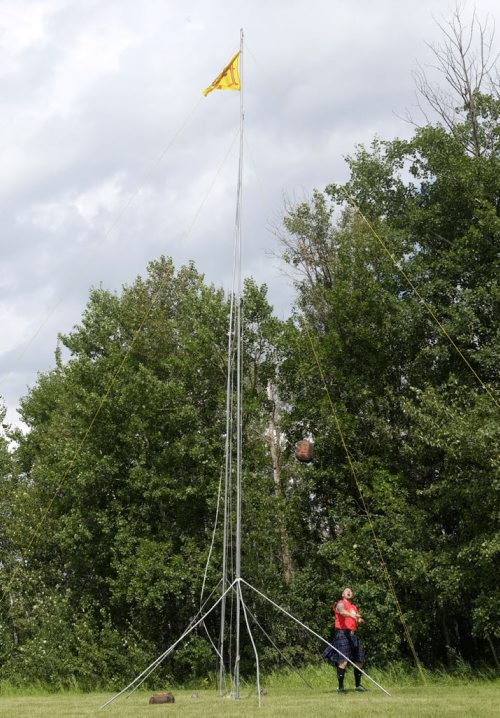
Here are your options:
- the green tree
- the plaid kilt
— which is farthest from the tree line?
the plaid kilt

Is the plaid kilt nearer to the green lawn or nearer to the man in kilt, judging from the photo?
the man in kilt

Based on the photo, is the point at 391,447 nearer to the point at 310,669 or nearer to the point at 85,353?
the point at 310,669

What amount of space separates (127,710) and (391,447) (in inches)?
481

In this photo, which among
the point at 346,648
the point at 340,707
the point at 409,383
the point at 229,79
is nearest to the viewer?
the point at 340,707

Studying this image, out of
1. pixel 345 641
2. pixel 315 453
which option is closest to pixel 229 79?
pixel 345 641

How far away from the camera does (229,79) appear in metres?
14.2

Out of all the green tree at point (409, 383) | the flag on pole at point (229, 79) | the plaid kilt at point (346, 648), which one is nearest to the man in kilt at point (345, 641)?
the plaid kilt at point (346, 648)

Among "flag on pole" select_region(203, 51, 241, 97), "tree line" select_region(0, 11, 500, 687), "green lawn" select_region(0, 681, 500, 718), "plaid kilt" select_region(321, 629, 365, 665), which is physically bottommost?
"green lawn" select_region(0, 681, 500, 718)

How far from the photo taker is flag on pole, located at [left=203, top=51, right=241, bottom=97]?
1411 cm

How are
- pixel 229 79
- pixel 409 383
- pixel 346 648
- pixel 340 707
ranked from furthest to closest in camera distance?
pixel 409 383 → pixel 229 79 → pixel 346 648 → pixel 340 707

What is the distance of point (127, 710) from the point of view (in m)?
10.6

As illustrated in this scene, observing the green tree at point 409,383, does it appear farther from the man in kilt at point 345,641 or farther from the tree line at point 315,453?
the man in kilt at point 345,641

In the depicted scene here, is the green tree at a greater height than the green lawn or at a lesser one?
greater

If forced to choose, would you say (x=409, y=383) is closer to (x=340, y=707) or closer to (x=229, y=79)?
(x=229, y=79)
